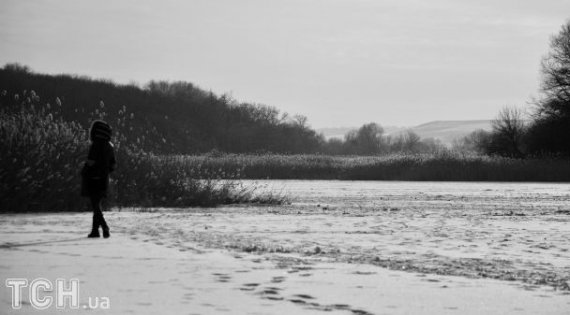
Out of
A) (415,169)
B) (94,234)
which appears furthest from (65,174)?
(415,169)

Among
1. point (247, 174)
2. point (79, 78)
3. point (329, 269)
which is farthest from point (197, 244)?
point (79, 78)

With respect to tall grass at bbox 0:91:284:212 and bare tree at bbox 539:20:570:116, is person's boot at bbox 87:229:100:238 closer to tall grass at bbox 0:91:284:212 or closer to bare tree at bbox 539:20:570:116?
tall grass at bbox 0:91:284:212

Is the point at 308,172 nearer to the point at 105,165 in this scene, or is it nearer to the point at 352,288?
the point at 105,165

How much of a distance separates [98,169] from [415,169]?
30.1m

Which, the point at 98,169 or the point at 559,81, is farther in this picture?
the point at 559,81

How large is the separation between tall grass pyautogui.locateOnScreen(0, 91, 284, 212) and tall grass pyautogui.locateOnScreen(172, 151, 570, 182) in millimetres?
17896

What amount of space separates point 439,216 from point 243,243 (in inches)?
269

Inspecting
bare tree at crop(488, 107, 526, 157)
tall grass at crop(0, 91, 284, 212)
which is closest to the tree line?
bare tree at crop(488, 107, 526, 157)

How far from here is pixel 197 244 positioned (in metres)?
10.1

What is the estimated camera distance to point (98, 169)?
1083cm

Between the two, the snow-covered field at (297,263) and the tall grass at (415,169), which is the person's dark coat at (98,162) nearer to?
the snow-covered field at (297,263)

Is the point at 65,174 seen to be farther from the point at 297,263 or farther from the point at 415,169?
the point at 415,169

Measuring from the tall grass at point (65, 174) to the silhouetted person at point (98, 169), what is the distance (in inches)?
214

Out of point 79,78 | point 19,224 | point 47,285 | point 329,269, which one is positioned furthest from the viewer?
point 79,78
